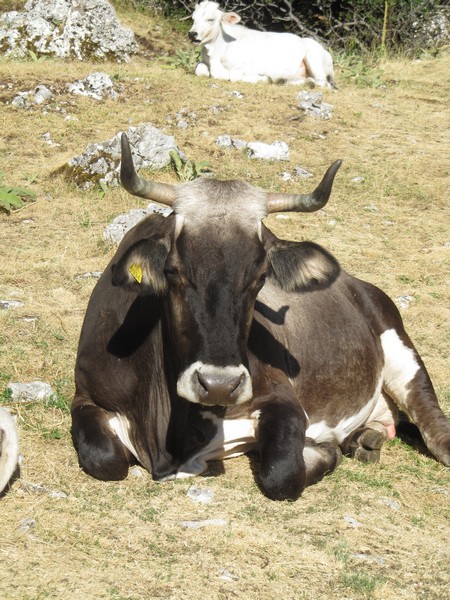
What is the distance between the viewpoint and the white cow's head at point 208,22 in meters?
18.5

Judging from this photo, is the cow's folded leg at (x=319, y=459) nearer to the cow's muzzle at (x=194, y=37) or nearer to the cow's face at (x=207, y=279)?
the cow's face at (x=207, y=279)

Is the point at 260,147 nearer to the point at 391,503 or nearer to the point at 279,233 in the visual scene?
the point at 279,233

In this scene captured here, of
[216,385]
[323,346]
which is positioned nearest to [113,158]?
[323,346]

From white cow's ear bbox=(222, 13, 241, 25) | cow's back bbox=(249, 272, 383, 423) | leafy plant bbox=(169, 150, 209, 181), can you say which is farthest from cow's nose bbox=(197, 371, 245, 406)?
white cow's ear bbox=(222, 13, 241, 25)

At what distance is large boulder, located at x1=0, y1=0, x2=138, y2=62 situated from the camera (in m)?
17.2

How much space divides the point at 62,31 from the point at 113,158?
6652 millimetres

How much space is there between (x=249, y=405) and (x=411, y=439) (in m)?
1.70

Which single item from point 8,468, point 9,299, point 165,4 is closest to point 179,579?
point 8,468

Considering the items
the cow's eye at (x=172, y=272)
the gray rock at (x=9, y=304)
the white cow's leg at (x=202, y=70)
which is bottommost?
the white cow's leg at (x=202, y=70)

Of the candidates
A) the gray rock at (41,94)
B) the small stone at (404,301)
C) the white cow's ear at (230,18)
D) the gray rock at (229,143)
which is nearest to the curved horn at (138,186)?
the small stone at (404,301)

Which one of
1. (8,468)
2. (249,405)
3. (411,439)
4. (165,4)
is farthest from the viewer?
(165,4)

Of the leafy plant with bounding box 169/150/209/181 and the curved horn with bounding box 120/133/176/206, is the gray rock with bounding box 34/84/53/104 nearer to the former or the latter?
the leafy plant with bounding box 169/150/209/181

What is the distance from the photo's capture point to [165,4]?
2405 cm

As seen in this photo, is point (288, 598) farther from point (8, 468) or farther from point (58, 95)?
point (58, 95)
